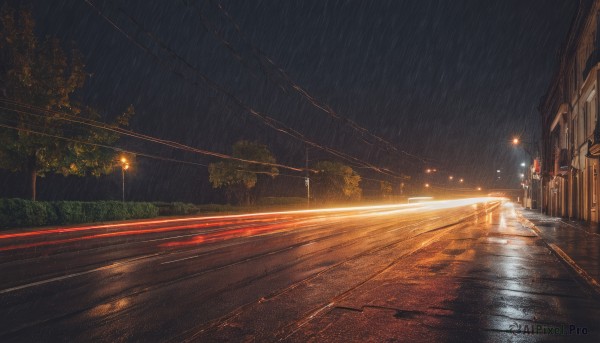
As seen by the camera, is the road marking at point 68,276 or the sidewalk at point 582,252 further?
the sidewalk at point 582,252

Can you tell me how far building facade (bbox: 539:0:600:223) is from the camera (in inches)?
952

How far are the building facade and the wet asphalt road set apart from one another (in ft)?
44.5

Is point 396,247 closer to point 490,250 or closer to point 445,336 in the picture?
point 490,250

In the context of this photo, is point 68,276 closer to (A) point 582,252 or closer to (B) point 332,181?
(A) point 582,252

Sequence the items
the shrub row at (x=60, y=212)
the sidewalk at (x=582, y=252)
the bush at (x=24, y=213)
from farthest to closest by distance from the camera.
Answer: the shrub row at (x=60, y=212)
the bush at (x=24, y=213)
the sidewalk at (x=582, y=252)

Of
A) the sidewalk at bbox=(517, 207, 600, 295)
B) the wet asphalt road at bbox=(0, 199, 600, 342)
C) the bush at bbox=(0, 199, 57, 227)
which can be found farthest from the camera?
the bush at bbox=(0, 199, 57, 227)

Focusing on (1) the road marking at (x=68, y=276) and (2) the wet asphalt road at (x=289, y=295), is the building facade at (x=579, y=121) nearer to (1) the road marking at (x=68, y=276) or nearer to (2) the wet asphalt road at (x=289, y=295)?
(2) the wet asphalt road at (x=289, y=295)

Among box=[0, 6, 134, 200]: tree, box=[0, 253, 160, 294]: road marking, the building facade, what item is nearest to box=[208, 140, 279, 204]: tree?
box=[0, 6, 134, 200]: tree

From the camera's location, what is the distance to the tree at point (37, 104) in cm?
2545

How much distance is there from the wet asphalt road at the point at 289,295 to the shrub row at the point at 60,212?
11115 millimetres

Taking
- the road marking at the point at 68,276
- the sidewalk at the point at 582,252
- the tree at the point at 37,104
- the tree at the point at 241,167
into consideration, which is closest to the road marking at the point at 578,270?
the sidewalk at the point at 582,252

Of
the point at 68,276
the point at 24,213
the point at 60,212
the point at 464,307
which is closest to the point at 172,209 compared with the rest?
the point at 60,212

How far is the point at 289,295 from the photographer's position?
25.2ft

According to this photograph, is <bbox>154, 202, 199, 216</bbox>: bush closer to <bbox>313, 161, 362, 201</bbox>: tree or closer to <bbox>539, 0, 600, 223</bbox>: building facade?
<bbox>313, 161, 362, 201</bbox>: tree
